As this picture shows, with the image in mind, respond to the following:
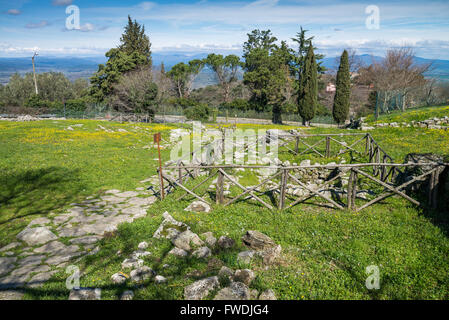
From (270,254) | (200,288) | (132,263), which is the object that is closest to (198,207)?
(132,263)

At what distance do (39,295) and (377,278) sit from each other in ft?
18.7

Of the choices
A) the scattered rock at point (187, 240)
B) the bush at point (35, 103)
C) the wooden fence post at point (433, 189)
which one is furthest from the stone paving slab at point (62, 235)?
the bush at point (35, 103)

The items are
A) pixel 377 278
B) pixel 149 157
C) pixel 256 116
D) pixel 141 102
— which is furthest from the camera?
pixel 256 116

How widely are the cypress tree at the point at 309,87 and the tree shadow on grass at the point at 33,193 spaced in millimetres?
29447

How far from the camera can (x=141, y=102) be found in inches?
1393

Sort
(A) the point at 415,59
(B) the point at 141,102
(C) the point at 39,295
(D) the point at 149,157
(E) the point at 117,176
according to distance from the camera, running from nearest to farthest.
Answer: (C) the point at 39,295
(E) the point at 117,176
(D) the point at 149,157
(B) the point at 141,102
(A) the point at 415,59

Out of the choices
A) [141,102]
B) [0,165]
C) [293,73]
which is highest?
[293,73]

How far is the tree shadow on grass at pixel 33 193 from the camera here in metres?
8.07

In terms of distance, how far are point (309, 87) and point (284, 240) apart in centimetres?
3176

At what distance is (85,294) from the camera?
4266 mm

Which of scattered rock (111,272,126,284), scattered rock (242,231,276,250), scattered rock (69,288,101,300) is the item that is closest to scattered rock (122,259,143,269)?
scattered rock (111,272,126,284)

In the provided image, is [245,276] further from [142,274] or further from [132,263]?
[132,263]

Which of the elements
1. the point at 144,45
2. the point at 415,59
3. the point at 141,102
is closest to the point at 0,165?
the point at 141,102
